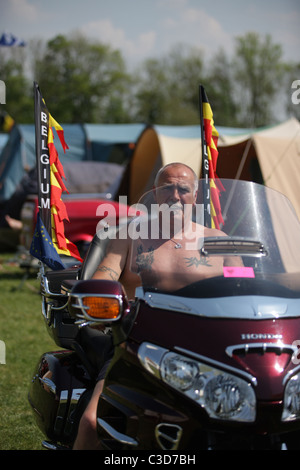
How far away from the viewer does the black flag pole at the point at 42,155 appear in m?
3.09

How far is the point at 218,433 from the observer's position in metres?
1.55

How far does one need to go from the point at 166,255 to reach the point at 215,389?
575 millimetres

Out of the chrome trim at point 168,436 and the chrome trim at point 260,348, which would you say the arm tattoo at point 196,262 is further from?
the chrome trim at point 168,436

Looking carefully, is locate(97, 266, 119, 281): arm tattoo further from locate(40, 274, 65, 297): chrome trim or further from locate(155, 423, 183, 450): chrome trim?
locate(155, 423, 183, 450): chrome trim

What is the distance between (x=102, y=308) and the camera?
1.71 metres

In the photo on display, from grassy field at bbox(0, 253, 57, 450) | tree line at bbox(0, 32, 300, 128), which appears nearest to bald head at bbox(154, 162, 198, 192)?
grassy field at bbox(0, 253, 57, 450)

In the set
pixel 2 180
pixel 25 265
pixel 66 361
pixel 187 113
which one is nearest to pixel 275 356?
pixel 66 361

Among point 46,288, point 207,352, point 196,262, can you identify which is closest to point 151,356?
point 207,352

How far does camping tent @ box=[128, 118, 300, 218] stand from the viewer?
7.71 meters

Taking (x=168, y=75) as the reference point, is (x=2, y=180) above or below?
below

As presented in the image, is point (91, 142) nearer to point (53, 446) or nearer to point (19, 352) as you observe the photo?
point (19, 352)

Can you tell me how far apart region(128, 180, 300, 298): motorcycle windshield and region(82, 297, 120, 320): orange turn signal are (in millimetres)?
157
